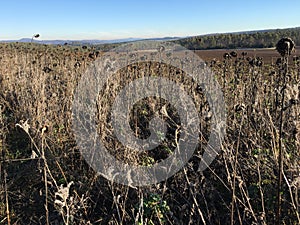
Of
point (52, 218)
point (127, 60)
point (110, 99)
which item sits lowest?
point (52, 218)

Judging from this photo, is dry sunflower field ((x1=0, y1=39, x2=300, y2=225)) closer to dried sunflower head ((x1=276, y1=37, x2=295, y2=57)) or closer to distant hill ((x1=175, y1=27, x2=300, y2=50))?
dried sunflower head ((x1=276, y1=37, x2=295, y2=57))

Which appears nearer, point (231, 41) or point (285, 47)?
point (285, 47)

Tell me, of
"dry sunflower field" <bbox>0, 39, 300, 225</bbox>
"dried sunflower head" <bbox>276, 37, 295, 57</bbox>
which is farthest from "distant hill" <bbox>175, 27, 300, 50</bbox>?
"dried sunflower head" <bbox>276, 37, 295, 57</bbox>

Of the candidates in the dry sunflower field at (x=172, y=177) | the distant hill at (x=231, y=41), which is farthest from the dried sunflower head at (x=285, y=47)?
the distant hill at (x=231, y=41)

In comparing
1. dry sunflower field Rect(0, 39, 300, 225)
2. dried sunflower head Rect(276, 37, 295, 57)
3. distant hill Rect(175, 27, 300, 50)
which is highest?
distant hill Rect(175, 27, 300, 50)

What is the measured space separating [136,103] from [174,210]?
277 centimetres

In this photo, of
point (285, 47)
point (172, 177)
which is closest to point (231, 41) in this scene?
point (172, 177)

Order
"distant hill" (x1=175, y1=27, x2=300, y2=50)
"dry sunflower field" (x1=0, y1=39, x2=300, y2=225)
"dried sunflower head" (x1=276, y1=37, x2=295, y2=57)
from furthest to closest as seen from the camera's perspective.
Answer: "distant hill" (x1=175, y1=27, x2=300, y2=50) < "dry sunflower field" (x1=0, y1=39, x2=300, y2=225) < "dried sunflower head" (x1=276, y1=37, x2=295, y2=57)

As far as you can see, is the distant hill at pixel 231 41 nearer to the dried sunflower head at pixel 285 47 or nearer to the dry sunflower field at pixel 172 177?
the dry sunflower field at pixel 172 177

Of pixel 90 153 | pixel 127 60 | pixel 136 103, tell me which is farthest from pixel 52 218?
pixel 127 60

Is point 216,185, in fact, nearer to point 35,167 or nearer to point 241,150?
point 241,150

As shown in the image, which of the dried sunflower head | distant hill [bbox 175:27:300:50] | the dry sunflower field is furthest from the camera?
distant hill [bbox 175:27:300:50]

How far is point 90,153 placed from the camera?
354 centimetres

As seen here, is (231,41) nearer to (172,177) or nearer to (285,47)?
(172,177)
